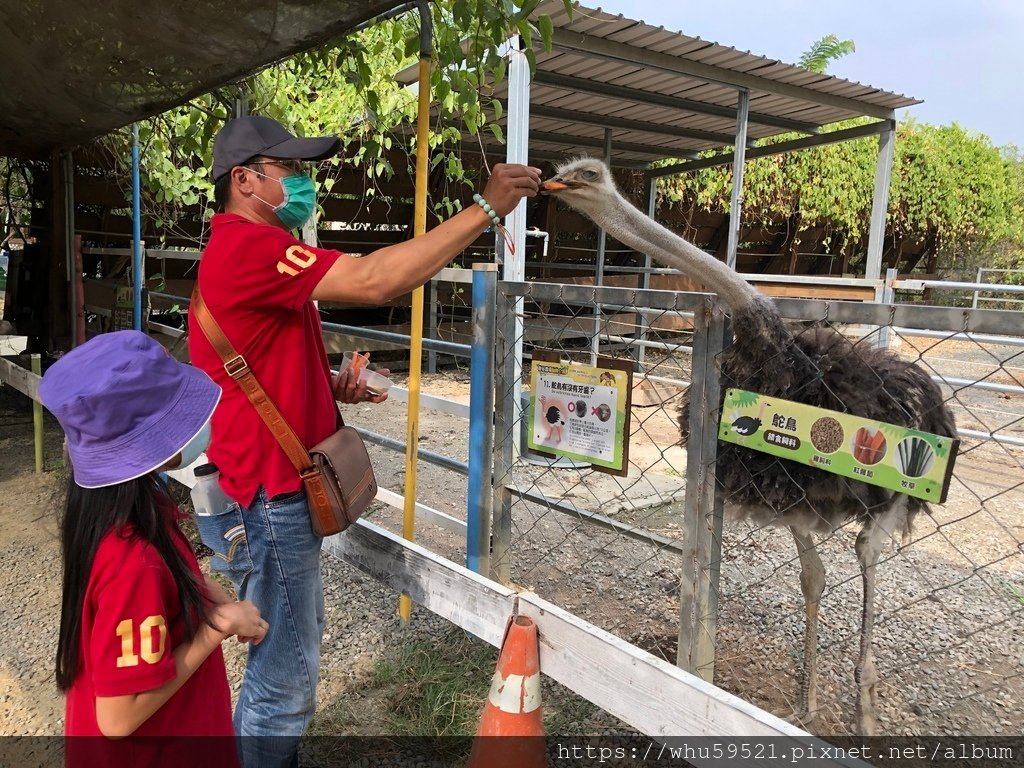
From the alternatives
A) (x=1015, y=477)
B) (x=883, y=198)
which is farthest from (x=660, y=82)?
(x=1015, y=477)

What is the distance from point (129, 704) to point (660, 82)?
606 centimetres

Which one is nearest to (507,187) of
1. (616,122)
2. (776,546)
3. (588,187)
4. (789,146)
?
(588,187)

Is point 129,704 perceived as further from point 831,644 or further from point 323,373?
point 831,644

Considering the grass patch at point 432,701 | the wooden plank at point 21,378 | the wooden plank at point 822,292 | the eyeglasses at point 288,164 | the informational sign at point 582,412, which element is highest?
the eyeglasses at point 288,164

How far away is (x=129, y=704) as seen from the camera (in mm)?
1308

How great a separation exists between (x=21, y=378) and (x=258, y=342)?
3.68 metres

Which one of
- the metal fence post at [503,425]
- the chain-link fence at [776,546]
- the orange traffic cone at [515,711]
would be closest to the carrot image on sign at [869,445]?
the chain-link fence at [776,546]

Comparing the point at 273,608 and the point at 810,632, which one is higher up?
the point at 273,608

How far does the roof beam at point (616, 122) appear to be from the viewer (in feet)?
23.6

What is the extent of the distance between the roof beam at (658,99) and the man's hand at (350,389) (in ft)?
13.5

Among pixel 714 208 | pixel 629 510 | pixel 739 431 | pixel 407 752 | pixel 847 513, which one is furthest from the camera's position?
pixel 714 208

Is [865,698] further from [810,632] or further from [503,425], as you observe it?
[503,425]

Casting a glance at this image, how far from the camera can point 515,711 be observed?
1757mm

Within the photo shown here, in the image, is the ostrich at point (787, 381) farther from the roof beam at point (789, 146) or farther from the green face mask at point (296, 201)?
the roof beam at point (789, 146)
